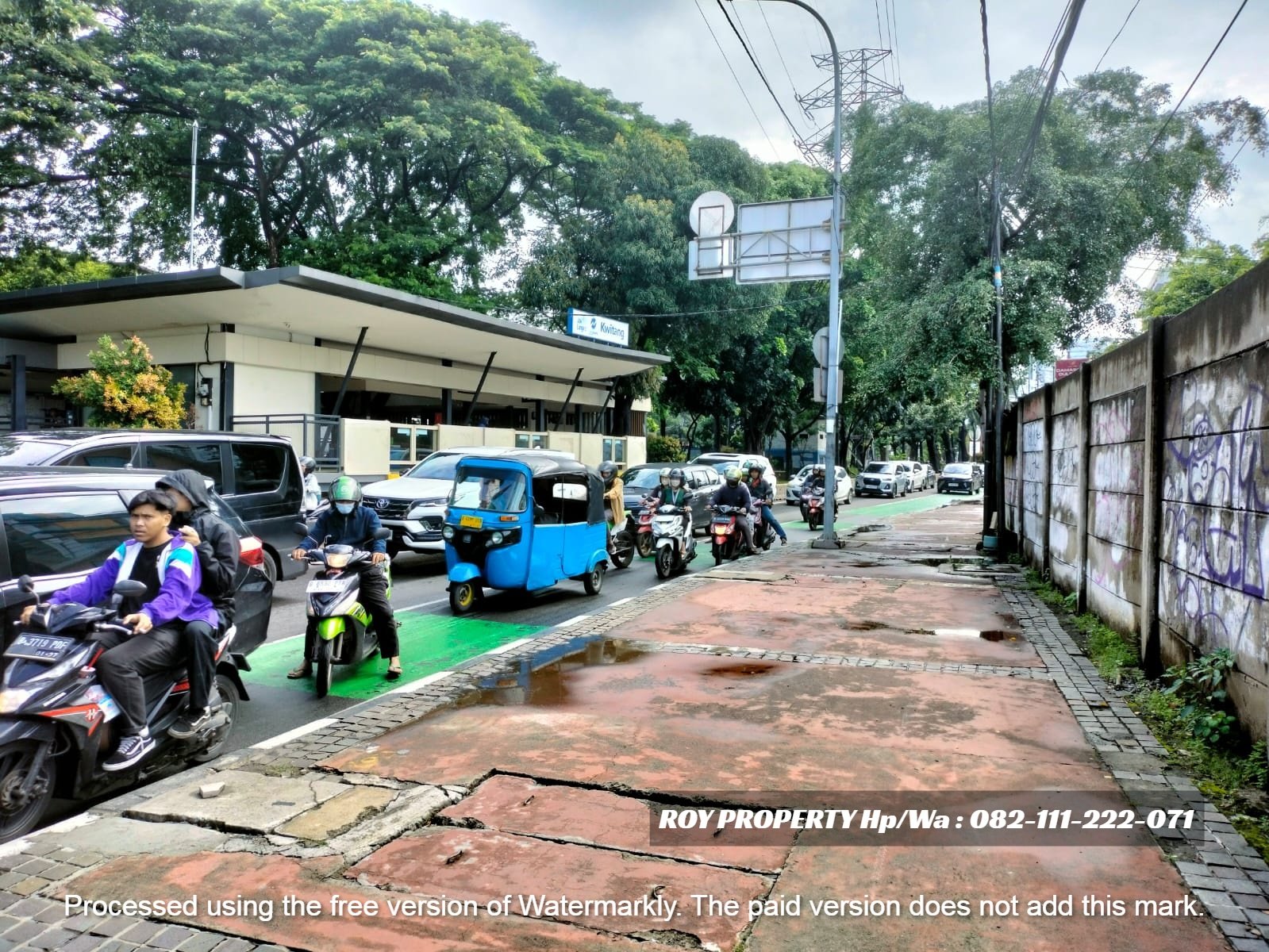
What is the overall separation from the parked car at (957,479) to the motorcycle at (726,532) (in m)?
33.7

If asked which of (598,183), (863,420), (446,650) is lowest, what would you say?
(446,650)

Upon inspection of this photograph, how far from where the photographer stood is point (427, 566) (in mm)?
Result: 13367

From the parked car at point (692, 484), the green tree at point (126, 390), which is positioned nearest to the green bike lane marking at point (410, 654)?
the parked car at point (692, 484)

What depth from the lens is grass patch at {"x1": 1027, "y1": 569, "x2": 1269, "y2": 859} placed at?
4.19m

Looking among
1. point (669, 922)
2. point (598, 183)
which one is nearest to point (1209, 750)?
point (669, 922)

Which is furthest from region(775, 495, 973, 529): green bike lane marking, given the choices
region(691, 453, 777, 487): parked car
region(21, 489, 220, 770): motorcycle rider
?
region(21, 489, 220, 770): motorcycle rider

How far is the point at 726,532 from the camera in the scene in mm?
14617

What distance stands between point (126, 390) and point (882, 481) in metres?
31.6

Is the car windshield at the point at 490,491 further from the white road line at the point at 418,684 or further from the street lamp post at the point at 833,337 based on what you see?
the street lamp post at the point at 833,337

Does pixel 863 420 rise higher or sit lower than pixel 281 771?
higher

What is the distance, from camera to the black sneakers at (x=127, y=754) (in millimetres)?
4199

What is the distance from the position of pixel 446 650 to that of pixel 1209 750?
19.0 ft

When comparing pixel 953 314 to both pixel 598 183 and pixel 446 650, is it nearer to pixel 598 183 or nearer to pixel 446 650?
pixel 446 650

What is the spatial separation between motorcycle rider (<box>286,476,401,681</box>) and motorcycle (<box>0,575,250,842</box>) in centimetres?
221
